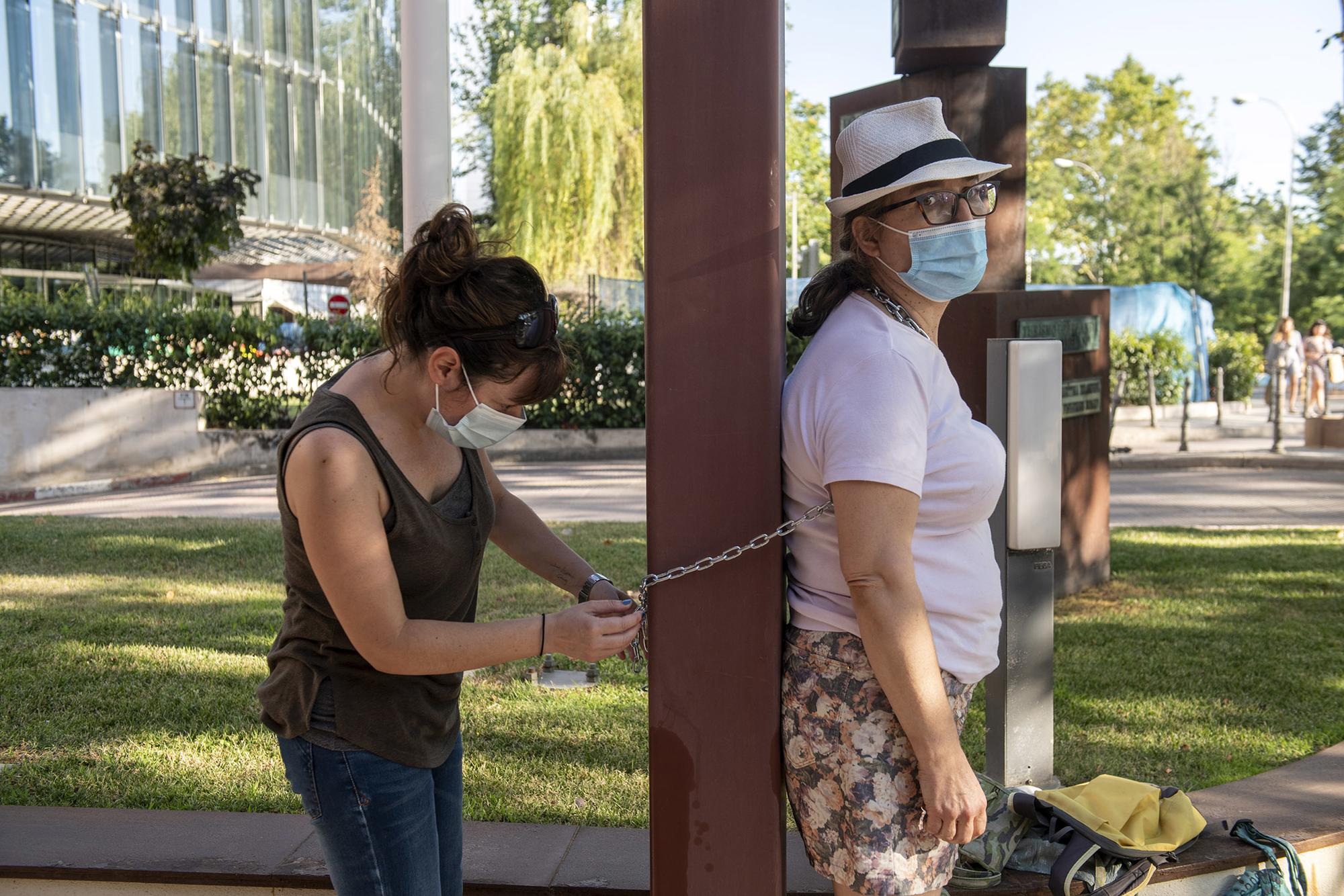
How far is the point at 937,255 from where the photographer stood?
86.0 inches

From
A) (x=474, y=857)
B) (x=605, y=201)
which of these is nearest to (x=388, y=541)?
(x=474, y=857)

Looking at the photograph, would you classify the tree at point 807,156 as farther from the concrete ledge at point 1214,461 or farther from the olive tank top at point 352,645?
the olive tank top at point 352,645

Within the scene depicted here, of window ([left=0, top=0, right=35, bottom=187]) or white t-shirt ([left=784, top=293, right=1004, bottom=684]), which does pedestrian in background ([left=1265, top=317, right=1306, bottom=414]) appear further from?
window ([left=0, top=0, right=35, bottom=187])

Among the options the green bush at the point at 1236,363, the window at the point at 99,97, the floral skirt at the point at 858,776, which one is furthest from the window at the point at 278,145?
the floral skirt at the point at 858,776

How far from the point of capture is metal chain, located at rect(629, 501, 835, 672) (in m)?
2.22

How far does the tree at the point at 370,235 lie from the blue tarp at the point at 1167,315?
678 inches

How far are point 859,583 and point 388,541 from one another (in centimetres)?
85

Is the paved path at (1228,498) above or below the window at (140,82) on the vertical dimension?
below

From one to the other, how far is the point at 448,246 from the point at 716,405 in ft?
2.02

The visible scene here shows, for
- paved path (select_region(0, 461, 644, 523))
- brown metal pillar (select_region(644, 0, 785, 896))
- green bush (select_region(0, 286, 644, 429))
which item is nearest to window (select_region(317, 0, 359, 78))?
green bush (select_region(0, 286, 644, 429))

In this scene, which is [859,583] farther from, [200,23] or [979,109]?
[200,23]

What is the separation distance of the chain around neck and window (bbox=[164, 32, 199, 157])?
89.7 feet

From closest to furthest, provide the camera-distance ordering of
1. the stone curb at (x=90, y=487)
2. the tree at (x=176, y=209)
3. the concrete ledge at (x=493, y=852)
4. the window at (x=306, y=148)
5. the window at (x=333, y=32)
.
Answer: the concrete ledge at (x=493, y=852) → the stone curb at (x=90, y=487) → the tree at (x=176, y=209) → the window at (x=306, y=148) → the window at (x=333, y=32)

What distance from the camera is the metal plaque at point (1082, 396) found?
720 cm
